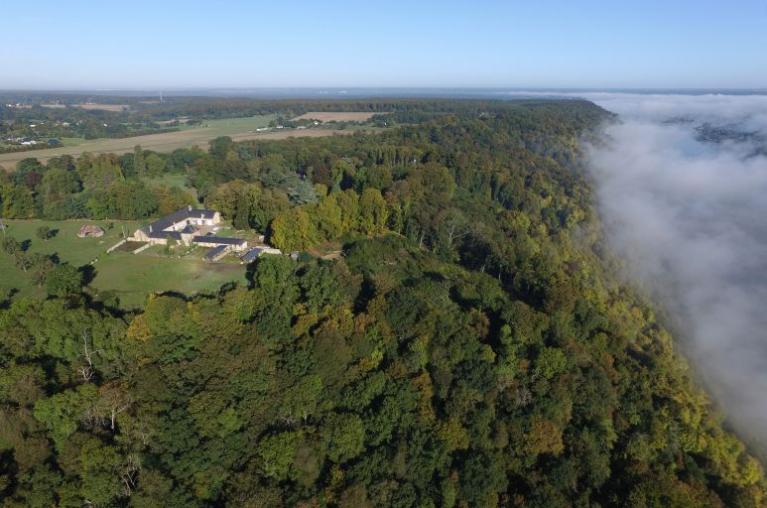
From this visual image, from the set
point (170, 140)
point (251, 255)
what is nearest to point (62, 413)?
point (251, 255)

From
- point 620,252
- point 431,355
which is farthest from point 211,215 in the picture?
point 620,252

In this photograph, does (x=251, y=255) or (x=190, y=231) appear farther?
(x=190, y=231)

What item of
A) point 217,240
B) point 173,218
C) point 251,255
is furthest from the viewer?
point 173,218

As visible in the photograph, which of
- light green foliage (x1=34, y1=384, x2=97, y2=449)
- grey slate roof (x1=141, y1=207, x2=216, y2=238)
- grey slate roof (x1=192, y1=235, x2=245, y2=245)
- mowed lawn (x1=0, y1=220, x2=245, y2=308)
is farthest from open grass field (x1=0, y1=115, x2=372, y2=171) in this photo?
light green foliage (x1=34, y1=384, x2=97, y2=449)

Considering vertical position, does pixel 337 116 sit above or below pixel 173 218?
above

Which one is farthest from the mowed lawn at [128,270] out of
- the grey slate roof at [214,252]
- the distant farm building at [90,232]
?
the grey slate roof at [214,252]

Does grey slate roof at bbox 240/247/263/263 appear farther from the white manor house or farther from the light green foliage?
the light green foliage

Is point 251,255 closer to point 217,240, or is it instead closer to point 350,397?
point 217,240
